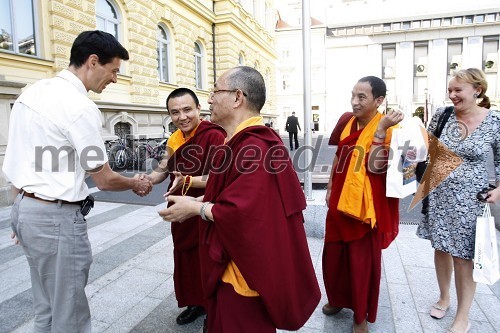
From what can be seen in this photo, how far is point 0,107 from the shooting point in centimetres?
582

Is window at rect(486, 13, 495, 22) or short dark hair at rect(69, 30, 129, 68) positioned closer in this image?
short dark hair at rect(69, 30, 129, 68)

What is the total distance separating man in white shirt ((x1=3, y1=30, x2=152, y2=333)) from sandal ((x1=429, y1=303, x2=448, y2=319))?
2522 mm

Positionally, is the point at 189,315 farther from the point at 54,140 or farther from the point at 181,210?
the point at 54,140

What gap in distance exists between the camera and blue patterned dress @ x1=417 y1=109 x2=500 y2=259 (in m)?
2.31

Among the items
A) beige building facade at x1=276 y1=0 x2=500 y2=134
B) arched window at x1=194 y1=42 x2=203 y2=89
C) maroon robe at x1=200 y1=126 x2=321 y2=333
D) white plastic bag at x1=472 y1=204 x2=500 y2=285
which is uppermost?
beige building facade at x1=276 y1=0 x2=500 y2=134

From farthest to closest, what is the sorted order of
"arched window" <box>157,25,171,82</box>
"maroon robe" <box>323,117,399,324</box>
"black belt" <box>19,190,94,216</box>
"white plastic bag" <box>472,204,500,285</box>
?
"arched window" <box>157,25,171,82</box>, "maroon robe" <box>323,117,399,324</box>, "white plastic bag" <box>472,204,500,285</box>, "black belt" <box>19,190,94,216</box>

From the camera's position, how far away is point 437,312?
104 inches

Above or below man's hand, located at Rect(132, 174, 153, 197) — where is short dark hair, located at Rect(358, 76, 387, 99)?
above

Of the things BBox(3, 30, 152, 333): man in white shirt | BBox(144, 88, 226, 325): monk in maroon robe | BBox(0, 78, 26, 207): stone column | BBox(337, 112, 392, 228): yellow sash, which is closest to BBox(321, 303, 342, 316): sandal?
BBox(337, 112, 392, 228): yellow sash

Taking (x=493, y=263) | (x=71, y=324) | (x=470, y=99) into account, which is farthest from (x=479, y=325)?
(x=71, y=324)

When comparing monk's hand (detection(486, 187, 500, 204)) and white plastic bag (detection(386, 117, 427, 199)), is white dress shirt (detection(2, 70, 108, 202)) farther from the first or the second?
monk's hand (detection(486, 187, 500, 204))

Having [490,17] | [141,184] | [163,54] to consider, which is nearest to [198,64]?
[163,54]

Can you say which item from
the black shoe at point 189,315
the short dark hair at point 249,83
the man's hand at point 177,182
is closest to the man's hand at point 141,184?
the man's hand at point 177,182

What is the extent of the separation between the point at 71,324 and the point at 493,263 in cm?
262
